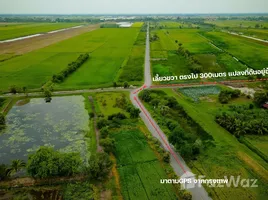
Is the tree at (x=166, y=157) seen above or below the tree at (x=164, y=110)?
below

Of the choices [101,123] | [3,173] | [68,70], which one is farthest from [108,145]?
[68,70]

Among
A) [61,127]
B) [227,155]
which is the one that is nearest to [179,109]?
[227,155]

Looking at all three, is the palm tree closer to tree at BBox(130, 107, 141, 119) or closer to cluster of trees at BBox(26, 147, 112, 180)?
cluster of trees at BBox(26, 147, 112, 180)

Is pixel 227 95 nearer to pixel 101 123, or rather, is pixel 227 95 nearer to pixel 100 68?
pixel 101 123

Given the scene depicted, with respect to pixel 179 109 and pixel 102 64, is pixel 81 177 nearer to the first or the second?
pixel 179 109

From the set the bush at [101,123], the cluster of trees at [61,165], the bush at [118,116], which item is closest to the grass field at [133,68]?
the bush at [118,116]

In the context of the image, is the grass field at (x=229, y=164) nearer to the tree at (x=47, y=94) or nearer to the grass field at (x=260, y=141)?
the grass field at (x=260, y=141)
